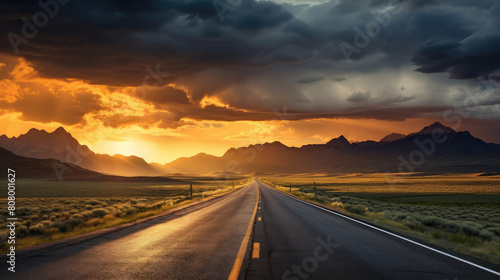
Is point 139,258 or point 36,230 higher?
point 139,258

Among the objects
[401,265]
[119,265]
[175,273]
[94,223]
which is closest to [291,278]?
[175,273]

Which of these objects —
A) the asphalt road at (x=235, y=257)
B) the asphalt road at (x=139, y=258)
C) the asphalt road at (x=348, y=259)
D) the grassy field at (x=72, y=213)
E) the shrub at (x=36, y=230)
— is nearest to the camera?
the asphalt road at (x=139, y=258)

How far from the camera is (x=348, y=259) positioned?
8.09m

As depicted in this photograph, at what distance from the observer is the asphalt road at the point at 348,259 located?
268 inches

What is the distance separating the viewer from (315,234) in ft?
39.3

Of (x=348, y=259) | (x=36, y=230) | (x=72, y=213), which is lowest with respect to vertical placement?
→ (x=72, y=213)

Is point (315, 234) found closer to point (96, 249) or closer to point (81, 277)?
point (96, 249)

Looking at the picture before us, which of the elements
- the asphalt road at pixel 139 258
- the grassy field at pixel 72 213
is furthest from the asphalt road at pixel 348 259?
the grassy field at pixel 72 213

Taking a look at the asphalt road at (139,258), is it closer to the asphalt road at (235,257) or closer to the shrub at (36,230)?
the asphalt road at (235,257)

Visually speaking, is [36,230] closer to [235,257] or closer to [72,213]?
[72,213]

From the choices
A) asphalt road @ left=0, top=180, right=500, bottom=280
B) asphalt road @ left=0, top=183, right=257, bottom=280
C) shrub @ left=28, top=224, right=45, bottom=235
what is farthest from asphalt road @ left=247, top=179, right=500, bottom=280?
shrub @ left=28, top=224, right=45, bottom=235

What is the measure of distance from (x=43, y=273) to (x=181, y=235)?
16.8 ft

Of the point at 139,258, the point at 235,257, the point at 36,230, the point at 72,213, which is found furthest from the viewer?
the point at 72,213

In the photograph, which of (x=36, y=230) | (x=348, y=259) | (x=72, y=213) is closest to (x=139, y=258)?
(x=348, y=259)
